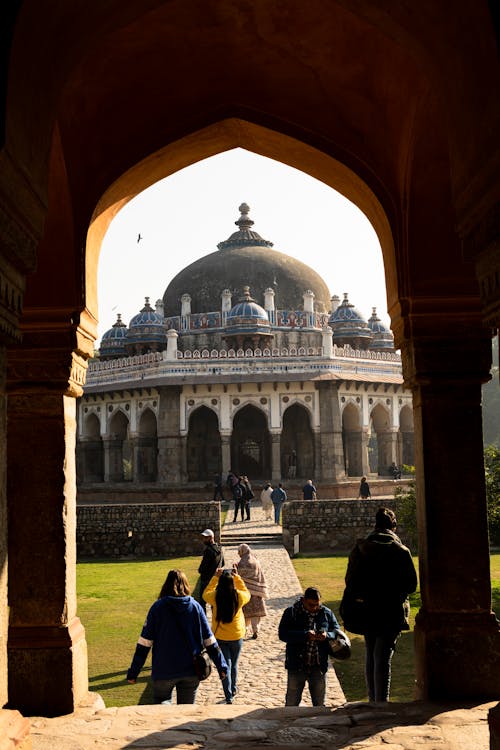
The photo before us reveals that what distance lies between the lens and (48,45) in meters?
3.37

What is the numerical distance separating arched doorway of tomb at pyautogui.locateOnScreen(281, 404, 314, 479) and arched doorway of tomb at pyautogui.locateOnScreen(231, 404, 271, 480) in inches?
33.2

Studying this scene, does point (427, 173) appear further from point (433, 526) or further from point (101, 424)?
point (101, 424)

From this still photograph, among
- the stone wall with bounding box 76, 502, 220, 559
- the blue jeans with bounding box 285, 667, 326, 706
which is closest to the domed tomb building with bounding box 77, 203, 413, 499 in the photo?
the stone wall with bounding box 76, 502, 220, 559

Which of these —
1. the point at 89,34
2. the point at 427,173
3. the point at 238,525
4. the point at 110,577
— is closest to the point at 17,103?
the point at 89,34

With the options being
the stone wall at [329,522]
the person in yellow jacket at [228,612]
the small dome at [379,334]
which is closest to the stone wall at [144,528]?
the stone wall at [329,522]

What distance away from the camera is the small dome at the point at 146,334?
33750 millimetres

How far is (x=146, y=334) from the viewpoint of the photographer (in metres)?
33.8

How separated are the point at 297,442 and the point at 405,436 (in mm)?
5073

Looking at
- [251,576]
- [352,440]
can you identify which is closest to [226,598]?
[251,576]

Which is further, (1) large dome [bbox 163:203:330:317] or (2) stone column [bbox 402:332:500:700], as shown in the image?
(1) large dome [bbox 163:203:330:317]

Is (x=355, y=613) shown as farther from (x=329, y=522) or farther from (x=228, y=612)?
(x=329, y=522)

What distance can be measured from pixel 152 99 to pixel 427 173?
73.3 inches

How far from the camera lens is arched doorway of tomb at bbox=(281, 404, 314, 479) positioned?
3059 cm

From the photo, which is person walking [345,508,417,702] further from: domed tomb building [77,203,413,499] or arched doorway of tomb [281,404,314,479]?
arched doorway of tomb [281,404,314,479]
